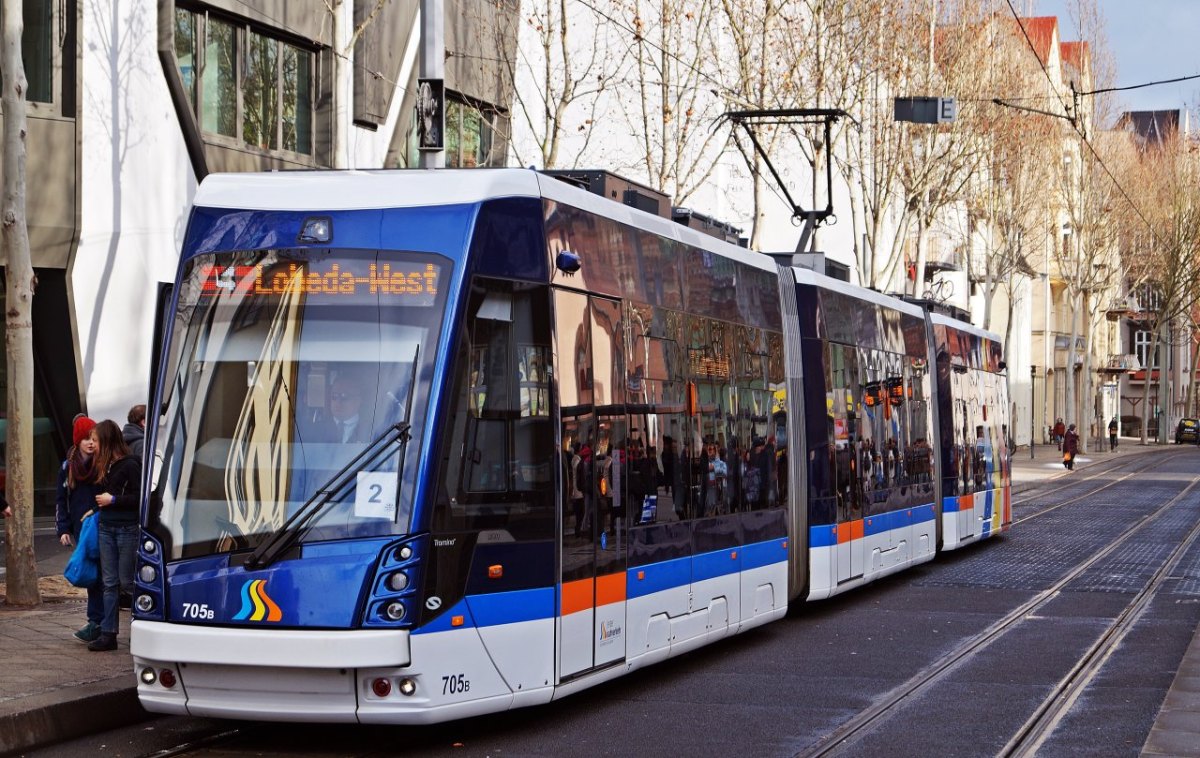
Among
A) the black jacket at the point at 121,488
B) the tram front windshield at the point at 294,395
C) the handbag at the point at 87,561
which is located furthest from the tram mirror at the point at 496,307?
the handbag at the point at 87,561

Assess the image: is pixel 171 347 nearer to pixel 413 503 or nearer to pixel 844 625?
pixel 413 503

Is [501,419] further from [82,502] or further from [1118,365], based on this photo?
[1118,365]

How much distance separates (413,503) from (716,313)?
4946mm

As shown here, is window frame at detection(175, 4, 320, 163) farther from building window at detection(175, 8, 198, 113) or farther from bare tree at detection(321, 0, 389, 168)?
bare tree at detection(321, 0, 389, 168)

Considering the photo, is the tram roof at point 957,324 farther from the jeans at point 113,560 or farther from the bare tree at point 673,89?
the jeans at point 113,560

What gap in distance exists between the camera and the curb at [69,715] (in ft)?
29.7

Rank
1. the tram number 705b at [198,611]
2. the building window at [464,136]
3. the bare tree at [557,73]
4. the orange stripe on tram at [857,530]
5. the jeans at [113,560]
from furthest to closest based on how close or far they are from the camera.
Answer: the bare tree at [557,73] < the building window at [464,136] < the orange stripe on tram at [857,530] < the jeans at [113,560] < the tram number 705b at [198,611]

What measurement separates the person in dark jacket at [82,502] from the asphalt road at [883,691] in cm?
180

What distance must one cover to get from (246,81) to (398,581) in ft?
54.3

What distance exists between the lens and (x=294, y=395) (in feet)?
29.0

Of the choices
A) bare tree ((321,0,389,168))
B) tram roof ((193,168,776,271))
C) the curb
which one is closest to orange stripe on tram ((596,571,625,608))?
tram roof ((193,168,776,271))

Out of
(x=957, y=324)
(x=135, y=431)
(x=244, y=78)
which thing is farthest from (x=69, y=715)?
(x=957, y=324)

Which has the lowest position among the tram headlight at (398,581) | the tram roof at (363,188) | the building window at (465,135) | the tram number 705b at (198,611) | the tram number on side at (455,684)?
the tram number on side at (455,684)

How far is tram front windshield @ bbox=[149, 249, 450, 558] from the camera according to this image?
341 inches
